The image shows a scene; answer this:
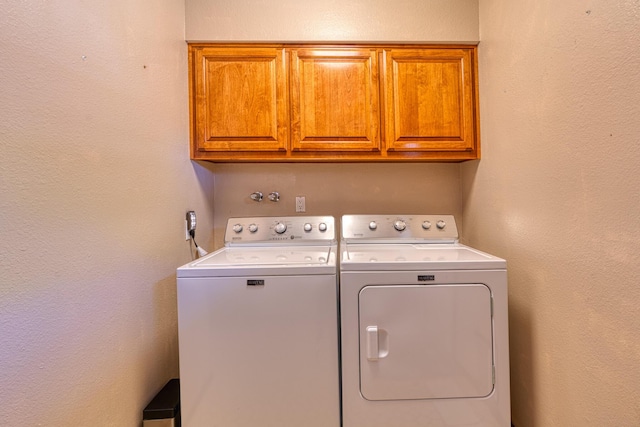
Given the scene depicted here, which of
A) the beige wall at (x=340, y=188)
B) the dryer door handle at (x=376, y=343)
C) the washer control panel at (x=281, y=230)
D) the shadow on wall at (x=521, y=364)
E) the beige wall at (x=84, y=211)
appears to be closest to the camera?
the beige wall at (x=84, y=211)

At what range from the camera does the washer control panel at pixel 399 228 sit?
1.81 m

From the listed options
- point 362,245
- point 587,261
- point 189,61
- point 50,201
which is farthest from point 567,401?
point 189,61

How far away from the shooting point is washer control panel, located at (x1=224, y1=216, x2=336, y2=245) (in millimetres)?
1806

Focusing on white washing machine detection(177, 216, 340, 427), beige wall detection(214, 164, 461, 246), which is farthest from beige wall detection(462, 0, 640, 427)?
white washing machine detection(177, 216, 340, 427)

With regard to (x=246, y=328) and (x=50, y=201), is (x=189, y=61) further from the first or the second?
(x=246, y=328)

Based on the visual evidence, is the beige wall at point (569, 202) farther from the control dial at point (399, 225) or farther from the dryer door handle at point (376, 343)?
the dryer door handle at point (376, 343)

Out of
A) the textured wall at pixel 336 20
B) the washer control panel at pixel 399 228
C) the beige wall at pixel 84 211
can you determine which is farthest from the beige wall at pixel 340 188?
the textured wall at pixel 336 20

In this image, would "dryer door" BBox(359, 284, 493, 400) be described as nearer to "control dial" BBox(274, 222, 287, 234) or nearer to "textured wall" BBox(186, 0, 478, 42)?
"control dial" BBox(274, 222, 287, 234)

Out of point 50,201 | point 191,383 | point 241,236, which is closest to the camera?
point 50,201

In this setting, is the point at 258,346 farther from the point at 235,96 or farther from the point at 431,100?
the point at 431,100

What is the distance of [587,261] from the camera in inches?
39.3

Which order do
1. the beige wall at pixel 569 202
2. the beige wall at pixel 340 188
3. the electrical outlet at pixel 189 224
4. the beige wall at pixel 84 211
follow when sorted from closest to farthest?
the beige wall at pixel 84 211, the beige wall at pixel 569 202, the electrical outlet at pixel 189 224, the beige wall at pixel 340 188

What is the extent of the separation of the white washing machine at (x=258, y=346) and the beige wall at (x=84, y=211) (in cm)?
24

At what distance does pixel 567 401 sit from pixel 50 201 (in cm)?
189
